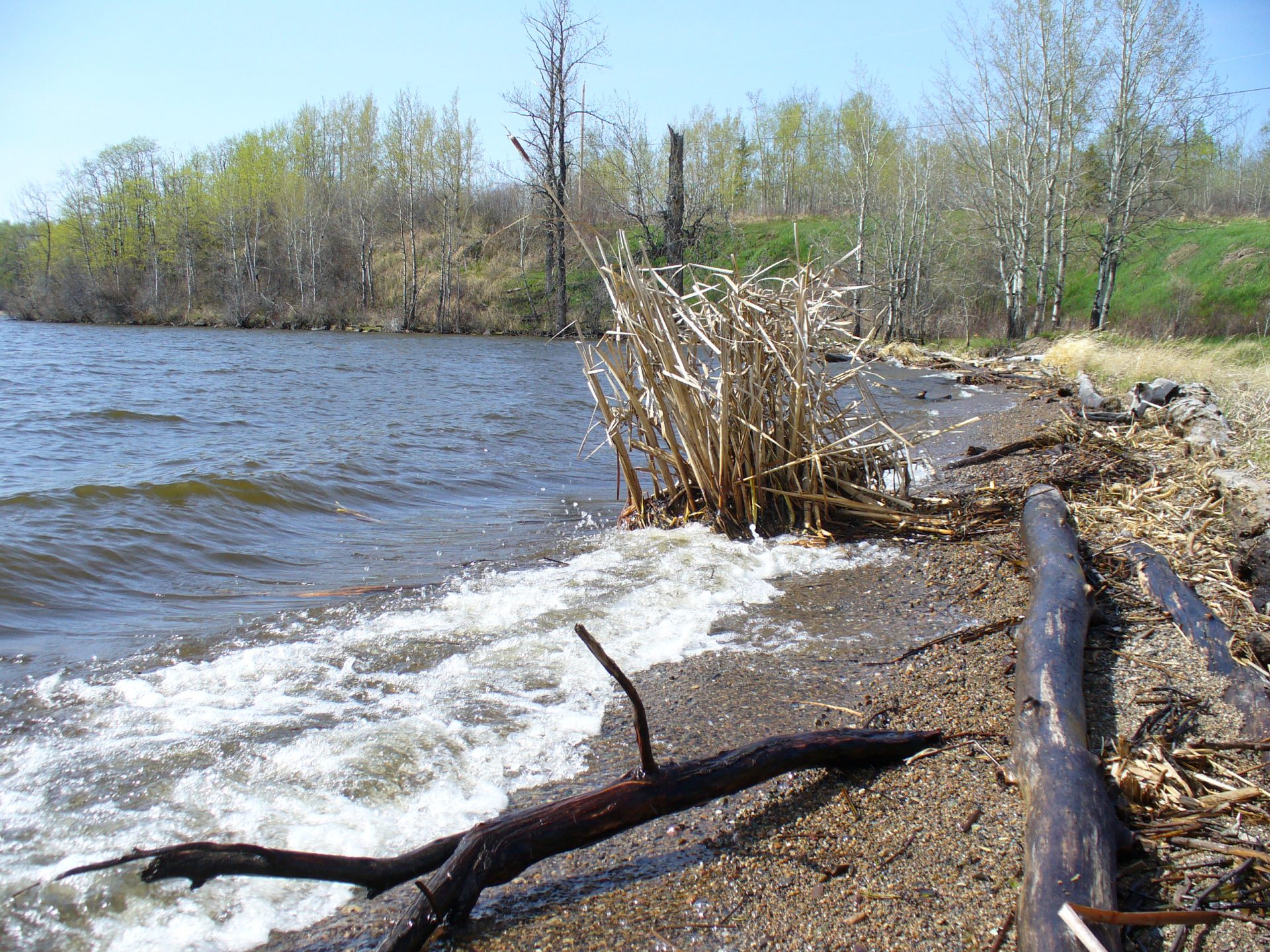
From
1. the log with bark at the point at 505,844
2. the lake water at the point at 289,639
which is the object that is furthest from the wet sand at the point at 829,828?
the lake water at the point at 289,639

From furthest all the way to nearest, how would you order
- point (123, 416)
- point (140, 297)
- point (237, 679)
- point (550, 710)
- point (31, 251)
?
1. point (31, 251)
2. point (140, 297)
3. point (123, 416)
4. point (237, 679)
5. point (550, 710)

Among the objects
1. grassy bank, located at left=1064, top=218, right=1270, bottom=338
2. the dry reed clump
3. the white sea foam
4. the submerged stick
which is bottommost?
the white sea foam

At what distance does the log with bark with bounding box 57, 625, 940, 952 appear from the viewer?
5.05ft

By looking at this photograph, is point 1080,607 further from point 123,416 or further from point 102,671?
point 123,416

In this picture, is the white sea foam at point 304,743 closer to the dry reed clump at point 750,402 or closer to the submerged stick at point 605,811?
the submerged stick at point 605,811

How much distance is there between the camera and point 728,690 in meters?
2.97

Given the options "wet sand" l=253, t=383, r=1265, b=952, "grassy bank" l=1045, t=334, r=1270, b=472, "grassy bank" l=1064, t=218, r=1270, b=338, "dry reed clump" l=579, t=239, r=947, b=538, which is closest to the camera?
"wet sand" l=253, t=383, r=1265, b=952

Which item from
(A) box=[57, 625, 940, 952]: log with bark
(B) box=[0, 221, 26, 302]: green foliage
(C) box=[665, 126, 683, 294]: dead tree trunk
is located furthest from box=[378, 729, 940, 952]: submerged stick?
(B) box=[0, 221, 26, 302]: green foliage

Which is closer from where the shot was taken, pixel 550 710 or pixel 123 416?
pixel 550 710

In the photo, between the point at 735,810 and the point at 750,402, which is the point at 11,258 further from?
the point at 735,810

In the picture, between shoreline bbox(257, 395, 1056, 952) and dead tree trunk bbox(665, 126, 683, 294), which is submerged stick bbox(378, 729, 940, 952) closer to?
shoreline bbox(257, 395, 1056, 952)

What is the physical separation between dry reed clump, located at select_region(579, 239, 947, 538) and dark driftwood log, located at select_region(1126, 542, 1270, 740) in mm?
1507

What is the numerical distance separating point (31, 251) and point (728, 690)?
2376 inches

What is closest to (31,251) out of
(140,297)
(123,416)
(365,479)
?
(140,297)
